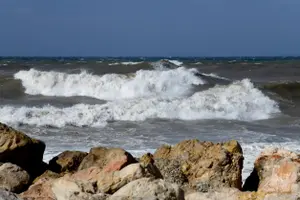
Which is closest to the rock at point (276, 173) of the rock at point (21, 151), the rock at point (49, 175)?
the rock at point (49, 175)

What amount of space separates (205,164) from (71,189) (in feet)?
6.75

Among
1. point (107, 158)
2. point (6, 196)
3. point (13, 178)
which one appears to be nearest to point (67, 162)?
point (107, 158)

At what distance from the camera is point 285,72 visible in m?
31.2

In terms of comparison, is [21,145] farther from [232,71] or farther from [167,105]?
[232,71]

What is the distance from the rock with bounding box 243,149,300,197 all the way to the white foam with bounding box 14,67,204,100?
14608 mm

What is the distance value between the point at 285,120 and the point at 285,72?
17.0 metres

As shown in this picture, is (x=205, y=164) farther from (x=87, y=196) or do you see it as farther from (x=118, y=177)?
(x=87, y=196)

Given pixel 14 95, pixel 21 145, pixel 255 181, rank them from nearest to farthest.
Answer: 1. pixel 255 181
2. pixel 21 145
3. pixel 14 95

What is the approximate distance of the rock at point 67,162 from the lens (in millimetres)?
6113

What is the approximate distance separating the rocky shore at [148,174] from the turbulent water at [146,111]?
1.46 m

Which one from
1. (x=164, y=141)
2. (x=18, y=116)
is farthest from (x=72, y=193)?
(x=18, y=116)

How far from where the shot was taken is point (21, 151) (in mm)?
6023

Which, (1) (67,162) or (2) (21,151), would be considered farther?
(1) (67,162)

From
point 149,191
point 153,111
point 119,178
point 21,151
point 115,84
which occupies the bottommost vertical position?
point 153,111
